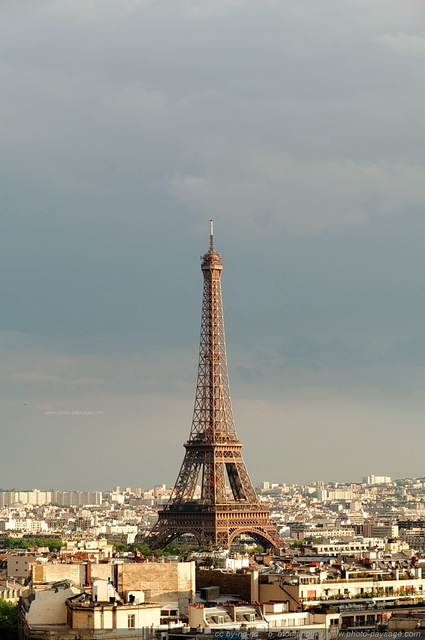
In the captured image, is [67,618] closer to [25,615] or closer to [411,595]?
[25,615]

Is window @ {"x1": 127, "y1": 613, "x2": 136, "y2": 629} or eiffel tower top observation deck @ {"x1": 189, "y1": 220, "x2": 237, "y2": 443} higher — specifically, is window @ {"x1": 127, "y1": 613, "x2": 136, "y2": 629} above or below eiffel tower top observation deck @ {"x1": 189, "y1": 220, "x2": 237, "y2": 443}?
below

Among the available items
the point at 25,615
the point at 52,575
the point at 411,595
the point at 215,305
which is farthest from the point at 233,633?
the point at 215,305

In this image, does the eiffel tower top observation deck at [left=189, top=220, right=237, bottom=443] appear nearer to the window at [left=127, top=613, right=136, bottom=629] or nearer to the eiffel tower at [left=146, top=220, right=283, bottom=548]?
the eiffel tower at [left=146, top=220, right=283, bottom=548]

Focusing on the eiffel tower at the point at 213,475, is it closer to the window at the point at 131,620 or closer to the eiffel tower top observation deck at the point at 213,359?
the eiffel tower top observation deck at the point at 213,359

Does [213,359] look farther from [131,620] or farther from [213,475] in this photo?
[131,620]

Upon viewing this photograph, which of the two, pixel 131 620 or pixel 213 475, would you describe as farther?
pixel 213 475

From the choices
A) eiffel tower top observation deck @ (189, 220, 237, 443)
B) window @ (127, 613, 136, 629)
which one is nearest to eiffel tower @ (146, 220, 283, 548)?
eiffel tower top observation deck @ (189, 220, 237, 443)

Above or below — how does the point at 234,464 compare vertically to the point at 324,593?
above

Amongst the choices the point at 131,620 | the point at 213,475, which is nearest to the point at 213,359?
the point at 213,475
